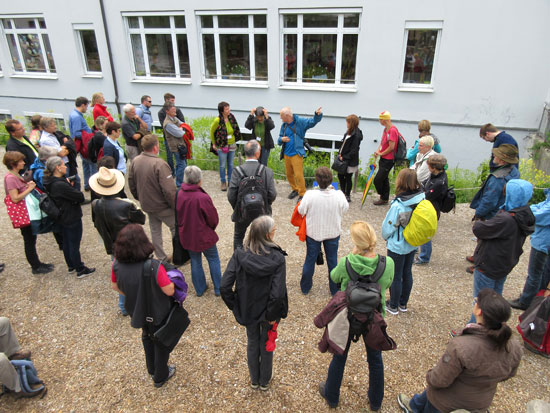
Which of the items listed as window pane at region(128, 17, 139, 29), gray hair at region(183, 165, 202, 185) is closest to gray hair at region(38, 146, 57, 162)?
gray hair at region(183, 165, 202, 185)

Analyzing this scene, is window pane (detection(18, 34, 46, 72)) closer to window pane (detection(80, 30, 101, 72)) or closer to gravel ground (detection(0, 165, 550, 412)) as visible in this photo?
window pane (detection(80, 30, 101, 72))

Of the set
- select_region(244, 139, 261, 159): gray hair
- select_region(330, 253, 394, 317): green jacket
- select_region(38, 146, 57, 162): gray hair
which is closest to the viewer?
select_region(330, 253, 394, 317): green jacket

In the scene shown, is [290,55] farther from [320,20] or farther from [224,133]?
[224,133]

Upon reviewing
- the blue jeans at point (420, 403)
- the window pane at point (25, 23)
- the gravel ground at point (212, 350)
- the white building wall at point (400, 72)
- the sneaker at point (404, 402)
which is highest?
the window pane at point (25, 23)

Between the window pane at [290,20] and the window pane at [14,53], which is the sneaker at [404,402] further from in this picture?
the window pane at [14,53]

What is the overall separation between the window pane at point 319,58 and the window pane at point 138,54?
18.6 feet

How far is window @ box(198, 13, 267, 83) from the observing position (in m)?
10.6

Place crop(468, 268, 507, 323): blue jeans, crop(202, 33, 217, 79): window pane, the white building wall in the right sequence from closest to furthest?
crop(468, 268, 507, 323): blue jeans, the white building wall, crop(202, 33, 217, 79): window pane

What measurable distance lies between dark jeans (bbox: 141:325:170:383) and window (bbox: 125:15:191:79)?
1032 centimetres

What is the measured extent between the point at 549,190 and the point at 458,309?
1.70 meters

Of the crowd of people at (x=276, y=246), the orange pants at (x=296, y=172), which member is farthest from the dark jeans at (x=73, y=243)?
the orange pants at (x=296, y=172)

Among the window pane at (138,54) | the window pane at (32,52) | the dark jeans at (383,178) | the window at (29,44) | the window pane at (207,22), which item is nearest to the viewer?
the dark jeans at (383,178)

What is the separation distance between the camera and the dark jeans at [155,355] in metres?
3.07

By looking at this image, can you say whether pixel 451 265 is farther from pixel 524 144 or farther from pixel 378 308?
pixel 524 144
